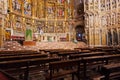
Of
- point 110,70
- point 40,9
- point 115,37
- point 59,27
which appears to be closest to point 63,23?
Result: point 59,27

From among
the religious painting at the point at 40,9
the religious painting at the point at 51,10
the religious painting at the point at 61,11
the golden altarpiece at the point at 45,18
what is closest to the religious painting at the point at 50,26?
the golden altarpiece at the point at 45,18

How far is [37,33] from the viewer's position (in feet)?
105

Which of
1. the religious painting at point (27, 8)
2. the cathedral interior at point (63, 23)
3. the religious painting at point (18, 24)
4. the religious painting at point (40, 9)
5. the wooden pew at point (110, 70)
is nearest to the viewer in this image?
the wooden pew at point (110, 70)

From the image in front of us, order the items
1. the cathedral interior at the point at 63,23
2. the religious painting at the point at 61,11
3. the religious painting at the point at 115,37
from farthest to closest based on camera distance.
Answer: the religious painting at the point at 61,11
the religious painting at the point at 115,37
the cathedral interior at the point at 63,23

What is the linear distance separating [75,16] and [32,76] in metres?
32.9

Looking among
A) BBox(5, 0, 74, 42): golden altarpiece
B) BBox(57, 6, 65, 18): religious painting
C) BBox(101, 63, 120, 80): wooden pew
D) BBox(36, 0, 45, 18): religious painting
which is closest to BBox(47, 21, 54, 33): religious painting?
BBox(5, 0, 74, 42): golden altarpiece

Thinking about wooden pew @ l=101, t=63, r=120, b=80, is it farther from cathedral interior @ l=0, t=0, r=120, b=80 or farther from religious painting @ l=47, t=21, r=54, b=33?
religious painting @ l=47, t=21, r=54, b=33

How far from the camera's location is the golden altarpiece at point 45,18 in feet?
92.5

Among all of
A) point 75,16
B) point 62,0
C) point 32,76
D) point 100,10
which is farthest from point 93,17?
point 32,76

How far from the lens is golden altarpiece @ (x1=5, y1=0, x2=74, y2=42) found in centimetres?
2819

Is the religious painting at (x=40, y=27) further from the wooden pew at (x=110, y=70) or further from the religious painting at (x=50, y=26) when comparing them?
the wooden pew at (x=110, y=70)

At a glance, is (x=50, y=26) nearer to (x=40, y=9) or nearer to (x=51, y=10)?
(x=51, y=10)

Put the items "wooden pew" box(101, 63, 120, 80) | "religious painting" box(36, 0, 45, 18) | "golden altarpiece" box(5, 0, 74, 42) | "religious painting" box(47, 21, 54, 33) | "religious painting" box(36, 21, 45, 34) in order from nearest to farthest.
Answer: "wooden pew" box(101, 63, 120, 80)
"golden altarpiece" box(5, 0, 74, 42)
"religious painting" box(36, 21, 45, 34)
"religious painting" box(36, 0, 45, 18)
"religious painting" box(47, 21, 54, 33)

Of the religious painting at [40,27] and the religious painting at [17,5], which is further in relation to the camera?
the religious painting at [40,27]
